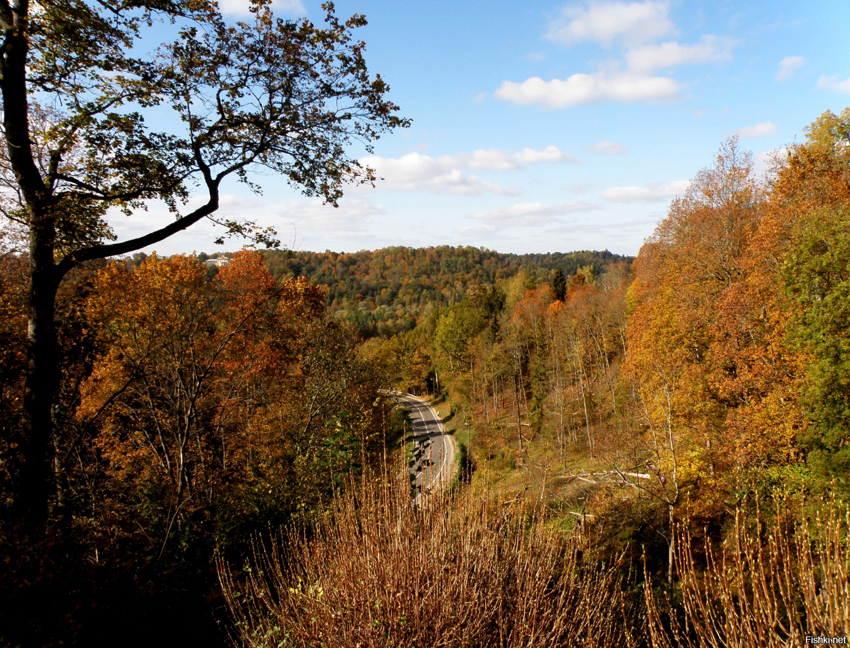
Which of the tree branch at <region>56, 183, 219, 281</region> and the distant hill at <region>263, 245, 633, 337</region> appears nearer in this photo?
the tree branch at <region>56, 183, 219, 281</region>

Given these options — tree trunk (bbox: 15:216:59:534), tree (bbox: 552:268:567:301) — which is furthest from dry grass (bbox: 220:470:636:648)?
tree (bbox: 552:268:567:301)

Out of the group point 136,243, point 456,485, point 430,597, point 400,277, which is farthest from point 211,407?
point 400,277

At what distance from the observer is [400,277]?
11525 cm

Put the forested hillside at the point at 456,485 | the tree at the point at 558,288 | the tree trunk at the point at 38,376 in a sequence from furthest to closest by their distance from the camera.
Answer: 1. the tree at the point at 558,288
2. the tree trunk at the point at 38,376
3. the forested hillside at the point at 456,485

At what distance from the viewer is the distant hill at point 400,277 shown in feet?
266

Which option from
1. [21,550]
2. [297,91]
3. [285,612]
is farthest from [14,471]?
[297,91]

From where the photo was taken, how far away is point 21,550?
3744mm

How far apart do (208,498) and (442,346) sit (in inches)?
1647

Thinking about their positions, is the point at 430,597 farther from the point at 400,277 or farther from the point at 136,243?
the point at 400,277

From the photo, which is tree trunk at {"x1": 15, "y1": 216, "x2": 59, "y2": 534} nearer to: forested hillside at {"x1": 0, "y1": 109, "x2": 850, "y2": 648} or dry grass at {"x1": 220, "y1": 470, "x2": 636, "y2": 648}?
forested hillside at {"x1": 0, "y1": 109, "x2": 850, "y2": 648}

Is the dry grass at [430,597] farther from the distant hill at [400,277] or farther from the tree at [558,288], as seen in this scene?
the distant hill at [400,277]

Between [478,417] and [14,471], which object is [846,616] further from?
[478,417]

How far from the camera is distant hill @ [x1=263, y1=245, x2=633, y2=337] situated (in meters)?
80.9

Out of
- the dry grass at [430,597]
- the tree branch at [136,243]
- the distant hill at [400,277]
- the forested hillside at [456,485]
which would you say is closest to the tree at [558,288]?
the distant hill at [400,277]
